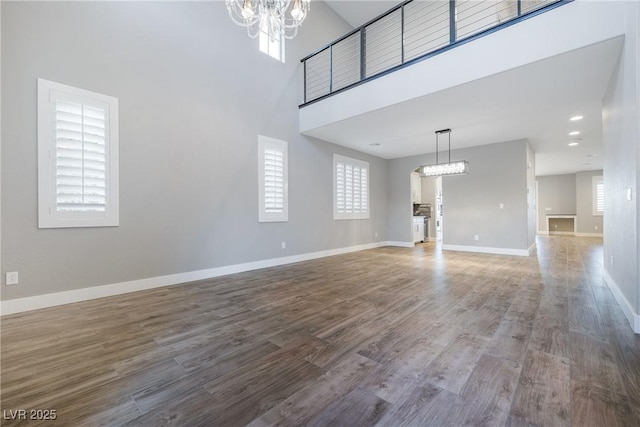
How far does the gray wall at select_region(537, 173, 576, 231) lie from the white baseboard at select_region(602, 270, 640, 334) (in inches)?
411

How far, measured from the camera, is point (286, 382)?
5.12 ft

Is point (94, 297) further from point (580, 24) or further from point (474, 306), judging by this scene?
point (580, 24)

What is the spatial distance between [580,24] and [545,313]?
9.75 feet

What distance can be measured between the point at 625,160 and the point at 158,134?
5.44 metres

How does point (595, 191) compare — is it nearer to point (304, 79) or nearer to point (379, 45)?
point (379, 45)

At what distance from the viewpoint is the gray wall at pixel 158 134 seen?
9.17 feet

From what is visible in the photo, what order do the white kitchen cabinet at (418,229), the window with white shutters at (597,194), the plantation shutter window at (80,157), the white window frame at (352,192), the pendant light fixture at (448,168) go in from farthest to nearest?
1. the window with white shutters at (597,194)
2. the white kitchen cabinet at (418,229)
3. the white window frame at (352,192)
4. the pendant light fixture at (448,168)
5. the plantation shutter window at (80,157)

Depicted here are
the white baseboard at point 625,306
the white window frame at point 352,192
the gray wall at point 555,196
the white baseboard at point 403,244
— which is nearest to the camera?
the white baseboard at point 625,306

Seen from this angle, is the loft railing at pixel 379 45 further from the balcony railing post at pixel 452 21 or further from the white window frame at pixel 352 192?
the white window frame at pixel 352 192

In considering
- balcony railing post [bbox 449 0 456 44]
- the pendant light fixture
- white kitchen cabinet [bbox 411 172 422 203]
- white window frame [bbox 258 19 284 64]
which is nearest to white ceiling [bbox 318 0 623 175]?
the pendant light fixture

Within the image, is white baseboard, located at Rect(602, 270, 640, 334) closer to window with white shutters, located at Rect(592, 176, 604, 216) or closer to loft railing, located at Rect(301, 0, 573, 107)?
loft railing, located at Rect(301, 0, 573, 107)

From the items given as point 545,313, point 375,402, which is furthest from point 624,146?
point 375,402

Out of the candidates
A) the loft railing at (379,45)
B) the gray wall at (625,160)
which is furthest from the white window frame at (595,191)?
the gray wall at (625,160)

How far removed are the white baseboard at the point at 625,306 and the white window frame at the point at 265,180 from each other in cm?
467
